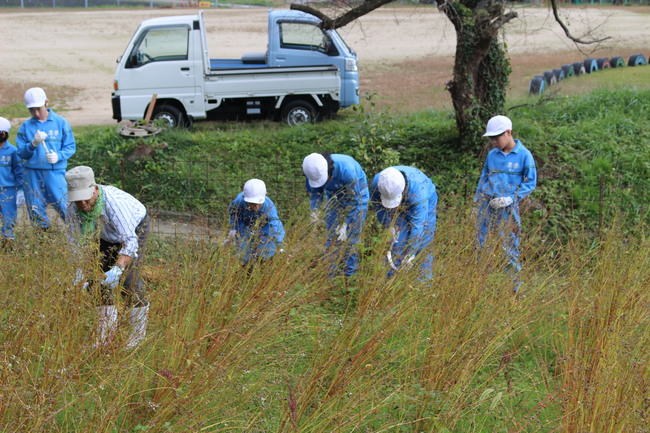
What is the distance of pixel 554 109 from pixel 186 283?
9008 millimetres

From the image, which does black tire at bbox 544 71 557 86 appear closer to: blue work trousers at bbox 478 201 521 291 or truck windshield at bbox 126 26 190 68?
truck windshield at bbox 126 26 190 68

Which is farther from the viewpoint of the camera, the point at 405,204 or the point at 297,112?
the point at 297,112

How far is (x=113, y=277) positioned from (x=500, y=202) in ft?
9.32

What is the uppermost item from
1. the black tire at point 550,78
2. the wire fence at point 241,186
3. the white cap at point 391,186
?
the white cap at point 391,186

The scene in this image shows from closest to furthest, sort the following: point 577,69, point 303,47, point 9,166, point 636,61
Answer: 1. point 9,166
2. point 303,47
3. point 577,69
4. point 636,61

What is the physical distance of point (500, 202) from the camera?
18.3ft

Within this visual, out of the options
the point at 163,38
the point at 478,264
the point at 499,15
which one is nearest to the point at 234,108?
the point at 163,38

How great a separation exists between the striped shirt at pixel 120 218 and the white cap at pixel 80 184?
0.38 feet

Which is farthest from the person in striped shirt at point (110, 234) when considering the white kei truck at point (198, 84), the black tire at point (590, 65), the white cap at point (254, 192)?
the black tire at point (590, 65)

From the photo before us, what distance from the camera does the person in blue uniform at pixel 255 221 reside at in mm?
4723

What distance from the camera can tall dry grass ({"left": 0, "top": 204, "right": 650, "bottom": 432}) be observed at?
3.08 metres

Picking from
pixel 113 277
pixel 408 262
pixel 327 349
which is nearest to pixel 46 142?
pixel 113 277

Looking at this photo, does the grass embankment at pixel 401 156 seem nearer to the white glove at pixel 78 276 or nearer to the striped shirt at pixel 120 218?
the striped shirt at pixel 120 218

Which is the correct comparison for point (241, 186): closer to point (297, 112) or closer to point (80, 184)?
point (297, 112)
